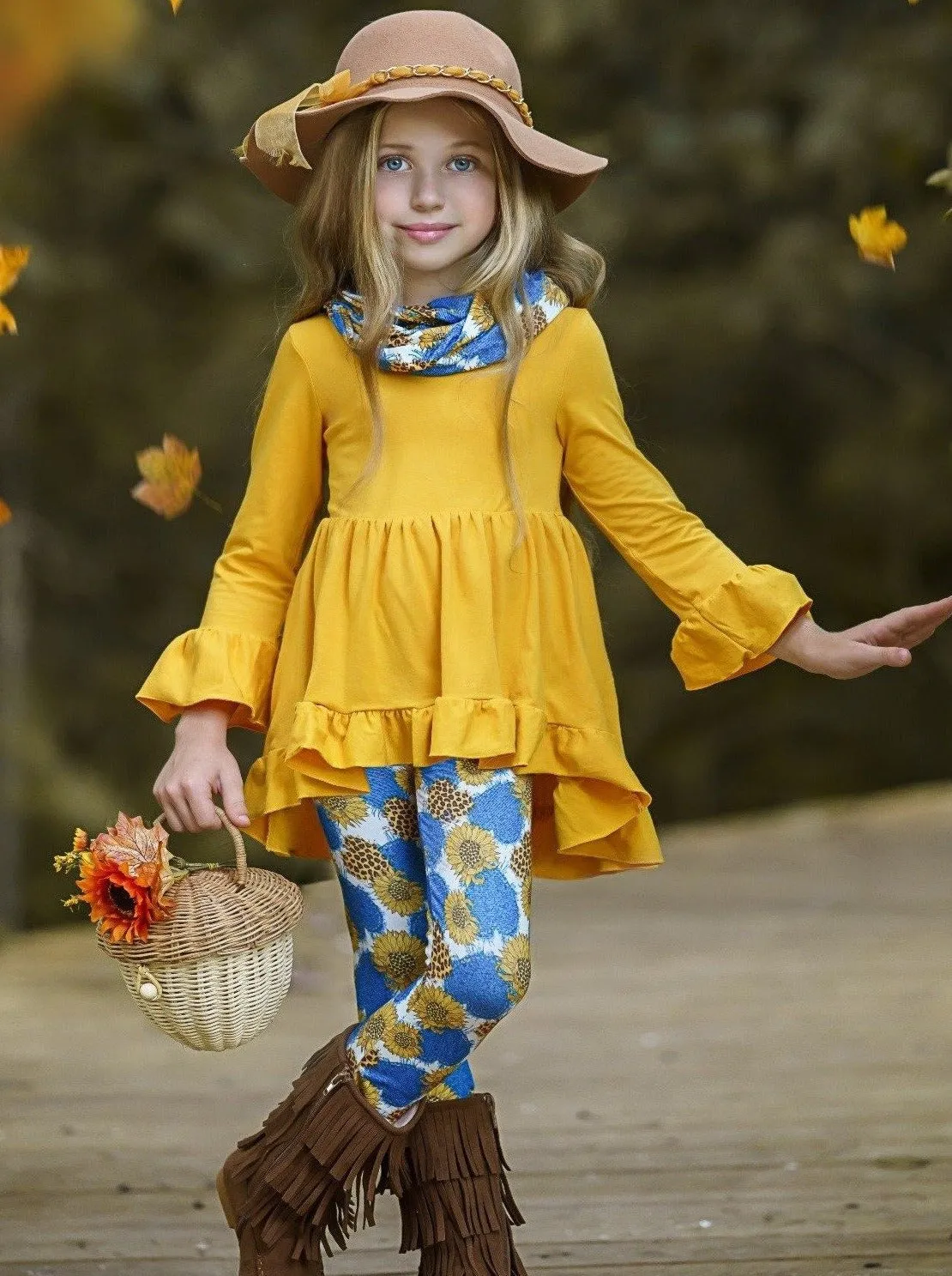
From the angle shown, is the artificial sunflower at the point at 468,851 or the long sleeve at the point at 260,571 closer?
the artificial sunflower at the point at 468,851

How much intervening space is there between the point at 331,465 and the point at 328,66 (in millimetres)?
3764

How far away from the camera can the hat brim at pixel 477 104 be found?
1.87m

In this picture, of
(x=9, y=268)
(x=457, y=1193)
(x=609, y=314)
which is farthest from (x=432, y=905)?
(x=609, y=314)

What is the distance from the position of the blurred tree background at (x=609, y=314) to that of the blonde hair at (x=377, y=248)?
2360 mm

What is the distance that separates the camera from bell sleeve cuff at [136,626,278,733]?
6.44 ft

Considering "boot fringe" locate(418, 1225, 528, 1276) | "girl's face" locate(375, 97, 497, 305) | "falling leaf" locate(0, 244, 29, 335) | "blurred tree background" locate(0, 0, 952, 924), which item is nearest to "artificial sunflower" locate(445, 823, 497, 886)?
"boot fringe" locate(418, 1225, 528, 1276)

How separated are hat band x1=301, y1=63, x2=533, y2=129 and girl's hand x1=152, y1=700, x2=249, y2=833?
0.62 meters

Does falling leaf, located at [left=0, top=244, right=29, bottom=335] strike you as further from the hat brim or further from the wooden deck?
the wooden deck

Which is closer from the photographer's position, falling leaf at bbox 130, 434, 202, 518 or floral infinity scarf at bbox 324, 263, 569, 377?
floral infinity scarf at bbox 324, 263, 569, 377

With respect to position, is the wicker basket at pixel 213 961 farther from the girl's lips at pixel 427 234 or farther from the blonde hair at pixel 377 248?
the girl's lips at pixel 427 234

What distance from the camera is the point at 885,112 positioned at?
16.9 ft

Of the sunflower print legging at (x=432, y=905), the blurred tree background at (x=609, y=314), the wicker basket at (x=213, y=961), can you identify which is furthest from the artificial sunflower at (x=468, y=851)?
the blurred tree background at (x=609, y=314)

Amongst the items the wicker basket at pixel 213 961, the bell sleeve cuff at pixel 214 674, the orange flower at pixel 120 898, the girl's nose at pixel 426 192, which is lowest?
the wicker basket at pixel 213 961

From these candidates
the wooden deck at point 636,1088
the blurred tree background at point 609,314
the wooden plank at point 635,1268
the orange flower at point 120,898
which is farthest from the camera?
the blurred tree background at point 609,314
